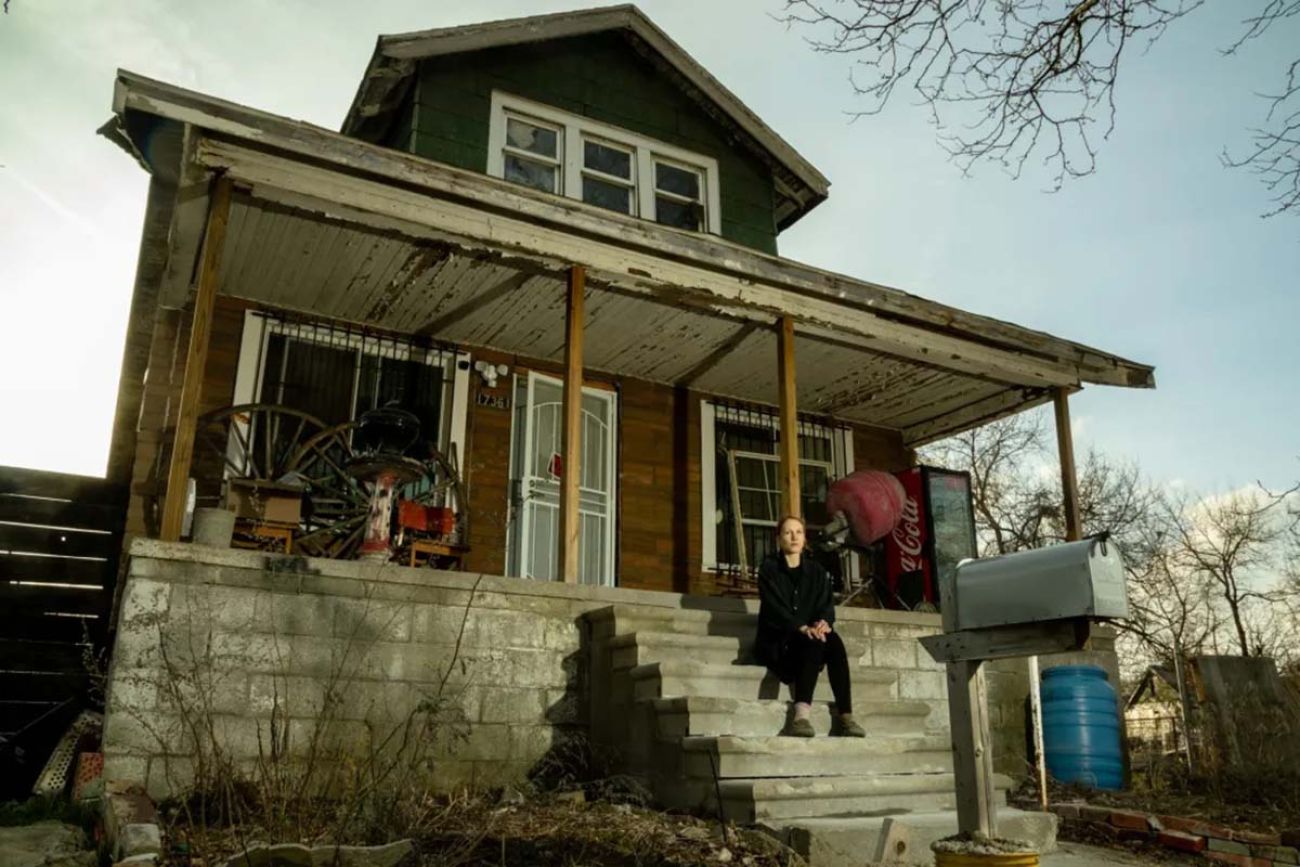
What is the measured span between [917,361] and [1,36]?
7390 mm

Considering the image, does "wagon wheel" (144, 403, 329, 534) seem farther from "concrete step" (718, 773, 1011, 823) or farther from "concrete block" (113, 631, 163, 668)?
"concrete step" (718, 773, 1011, 823)

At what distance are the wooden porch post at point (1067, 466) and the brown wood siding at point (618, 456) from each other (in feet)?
7.46

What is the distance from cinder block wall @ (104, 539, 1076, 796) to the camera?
15.6ft

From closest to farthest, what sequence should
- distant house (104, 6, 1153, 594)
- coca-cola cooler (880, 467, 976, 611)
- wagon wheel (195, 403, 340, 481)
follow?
distant house (104, 6, 1153, 594) → wagon wheel (195, 403, 340, 481) → coca-cola cooler (880, 467, 976, 611)

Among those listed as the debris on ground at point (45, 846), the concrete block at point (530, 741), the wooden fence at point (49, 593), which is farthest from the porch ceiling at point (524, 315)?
the debris on ground at point (45, 846)

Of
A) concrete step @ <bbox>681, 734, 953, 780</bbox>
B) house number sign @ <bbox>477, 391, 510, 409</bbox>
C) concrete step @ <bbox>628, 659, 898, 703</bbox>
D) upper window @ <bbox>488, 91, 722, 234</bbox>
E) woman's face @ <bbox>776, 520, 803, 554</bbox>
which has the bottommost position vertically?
concrete step @ <bbox>681, 734, 953, 780</bbox>

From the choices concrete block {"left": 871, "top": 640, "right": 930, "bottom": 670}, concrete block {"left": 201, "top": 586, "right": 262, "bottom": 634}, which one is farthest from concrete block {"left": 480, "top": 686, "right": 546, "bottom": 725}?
concrete block {"left": 871, "top": 640, "right": 930, "bottom": 670}

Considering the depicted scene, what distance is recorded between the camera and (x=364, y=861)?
317 centimetres

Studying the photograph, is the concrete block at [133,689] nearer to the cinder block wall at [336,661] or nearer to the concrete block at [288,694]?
the cinder block wall at [336,661]

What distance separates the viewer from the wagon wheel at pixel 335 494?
711 cm

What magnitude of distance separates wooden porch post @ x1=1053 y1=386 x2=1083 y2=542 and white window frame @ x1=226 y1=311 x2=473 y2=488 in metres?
5.14

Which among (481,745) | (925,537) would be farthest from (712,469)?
(481,745)

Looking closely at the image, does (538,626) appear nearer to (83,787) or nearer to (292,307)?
(83,787)

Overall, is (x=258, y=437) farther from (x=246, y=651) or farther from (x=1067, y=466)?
(x=1067, y=466)
